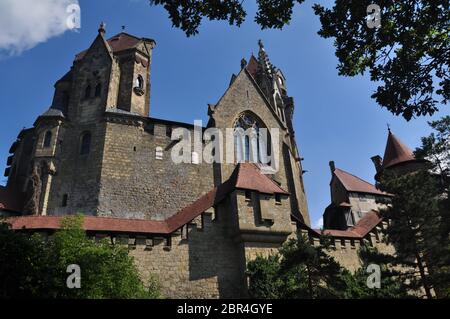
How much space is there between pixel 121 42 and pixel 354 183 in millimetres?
25445

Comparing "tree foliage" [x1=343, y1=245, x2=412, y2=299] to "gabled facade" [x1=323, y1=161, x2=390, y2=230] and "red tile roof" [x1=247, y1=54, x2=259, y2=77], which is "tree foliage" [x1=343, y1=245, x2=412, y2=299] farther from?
"red tile roof" [x1=247, y1=54, x2=259, y2=77]

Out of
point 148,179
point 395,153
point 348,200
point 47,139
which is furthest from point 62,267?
point 395,153

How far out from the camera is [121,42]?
108ft

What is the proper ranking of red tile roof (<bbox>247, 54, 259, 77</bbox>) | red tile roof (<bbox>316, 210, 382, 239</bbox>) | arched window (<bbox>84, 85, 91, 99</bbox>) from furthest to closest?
red tile roof (<bbox>247, 54, 259, 77</bbox>), arched window (<bbox>84, 85, 91, 99</bbox>), red tile roof (<bbox>316, 210, 382, 239</bbox>)

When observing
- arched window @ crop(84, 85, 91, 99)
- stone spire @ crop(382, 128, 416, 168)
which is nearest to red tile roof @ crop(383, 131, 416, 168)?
stone spire @ crop(382, 128, 416, 168)

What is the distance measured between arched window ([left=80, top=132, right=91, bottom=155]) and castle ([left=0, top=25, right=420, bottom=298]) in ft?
0.26

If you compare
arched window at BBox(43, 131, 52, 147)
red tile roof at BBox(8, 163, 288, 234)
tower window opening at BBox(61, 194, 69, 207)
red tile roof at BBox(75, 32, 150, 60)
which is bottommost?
red tile roof at BBox(8, 163, 288, 234)

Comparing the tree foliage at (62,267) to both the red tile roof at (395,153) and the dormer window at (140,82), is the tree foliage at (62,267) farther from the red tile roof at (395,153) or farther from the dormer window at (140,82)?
the red tile roof at (395,153)

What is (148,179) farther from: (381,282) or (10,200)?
(381,282)

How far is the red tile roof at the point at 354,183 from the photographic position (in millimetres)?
35209

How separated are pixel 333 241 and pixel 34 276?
50.6 ft

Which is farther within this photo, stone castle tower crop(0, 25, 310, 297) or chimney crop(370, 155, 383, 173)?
chimney crop(370, 155, 383, 173)

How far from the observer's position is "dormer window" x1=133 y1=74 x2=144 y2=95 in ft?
98.2

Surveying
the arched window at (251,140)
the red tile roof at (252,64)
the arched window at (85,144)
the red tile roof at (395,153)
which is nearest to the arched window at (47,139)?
the arched window at (85,144)
